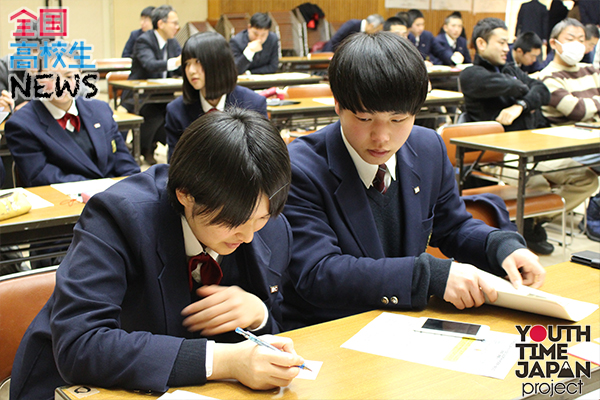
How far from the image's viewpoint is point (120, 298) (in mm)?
1149

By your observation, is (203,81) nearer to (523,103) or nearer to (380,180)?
(380,180)

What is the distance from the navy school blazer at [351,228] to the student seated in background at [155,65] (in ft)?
16.2

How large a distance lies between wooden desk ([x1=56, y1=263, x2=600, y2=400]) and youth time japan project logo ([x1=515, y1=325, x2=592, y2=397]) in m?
0.02

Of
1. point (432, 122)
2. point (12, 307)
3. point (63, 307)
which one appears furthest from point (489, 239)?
point (432, 122)

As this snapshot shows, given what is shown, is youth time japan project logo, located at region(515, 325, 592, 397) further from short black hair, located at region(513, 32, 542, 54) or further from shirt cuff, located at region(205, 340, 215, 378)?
short black hair, located at region(513, 32, 542, 54)

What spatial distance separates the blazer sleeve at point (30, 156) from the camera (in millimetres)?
2922

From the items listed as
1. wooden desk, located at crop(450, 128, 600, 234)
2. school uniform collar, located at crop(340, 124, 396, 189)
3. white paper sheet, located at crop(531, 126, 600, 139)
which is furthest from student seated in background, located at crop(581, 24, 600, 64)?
school uniform collar, located at crop(340, 124, 396, 189)

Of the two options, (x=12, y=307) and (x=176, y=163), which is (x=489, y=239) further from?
(x=12, y=307)

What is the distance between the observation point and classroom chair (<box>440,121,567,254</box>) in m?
3.52

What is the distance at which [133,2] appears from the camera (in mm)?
11164

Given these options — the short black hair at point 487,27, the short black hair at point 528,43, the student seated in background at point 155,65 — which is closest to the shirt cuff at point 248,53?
the student seated in background at point 155,65

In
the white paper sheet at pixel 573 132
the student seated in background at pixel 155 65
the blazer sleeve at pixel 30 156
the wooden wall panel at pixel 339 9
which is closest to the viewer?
the blazer sleeve at pixel 30 156

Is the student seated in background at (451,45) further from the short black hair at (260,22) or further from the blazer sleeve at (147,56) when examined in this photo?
the blazer sleeve at (147,56)

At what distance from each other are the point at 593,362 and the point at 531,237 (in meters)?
3.03
